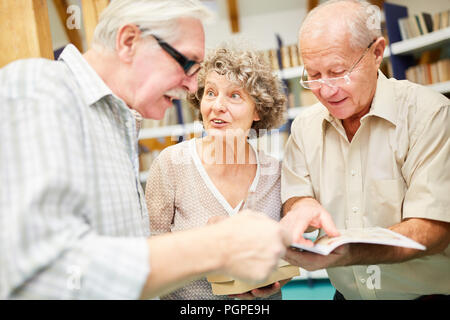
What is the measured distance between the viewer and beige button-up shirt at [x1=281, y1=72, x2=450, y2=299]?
1.41 m

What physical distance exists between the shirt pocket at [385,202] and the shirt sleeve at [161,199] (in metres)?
0.83

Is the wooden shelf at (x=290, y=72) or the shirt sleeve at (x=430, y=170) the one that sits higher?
the wooden shelf at (x=290, y=72)

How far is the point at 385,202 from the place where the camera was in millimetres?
1524

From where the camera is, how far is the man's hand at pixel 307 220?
1319mm

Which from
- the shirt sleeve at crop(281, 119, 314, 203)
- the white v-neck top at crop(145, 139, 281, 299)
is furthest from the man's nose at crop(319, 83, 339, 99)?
the white v-neck top at crop(145, 139, 281, 299)

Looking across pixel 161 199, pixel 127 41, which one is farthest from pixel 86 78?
pixel 161 199

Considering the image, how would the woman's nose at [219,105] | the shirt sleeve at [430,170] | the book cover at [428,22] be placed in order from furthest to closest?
the book cover at [428,22], the woman's nose at [219,105], the shirt sleeve at [430,170]

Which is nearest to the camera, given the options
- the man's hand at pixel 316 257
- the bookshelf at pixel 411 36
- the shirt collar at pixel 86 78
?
the shirt collar at pixel 86 78

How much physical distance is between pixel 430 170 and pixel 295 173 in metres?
0.53

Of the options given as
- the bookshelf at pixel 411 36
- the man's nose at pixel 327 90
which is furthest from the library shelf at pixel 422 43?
the man's nose at pixel 327 90

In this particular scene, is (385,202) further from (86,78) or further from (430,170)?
(86,78)

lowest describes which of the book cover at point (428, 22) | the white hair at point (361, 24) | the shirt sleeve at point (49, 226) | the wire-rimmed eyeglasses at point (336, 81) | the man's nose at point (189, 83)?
the shirt sleeve at point (49, 226)

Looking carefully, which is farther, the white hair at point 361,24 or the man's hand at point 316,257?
the white hair at point 361,24

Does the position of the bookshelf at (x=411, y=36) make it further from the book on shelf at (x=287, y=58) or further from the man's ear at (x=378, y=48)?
the man's ear at (x=378, y=48)
